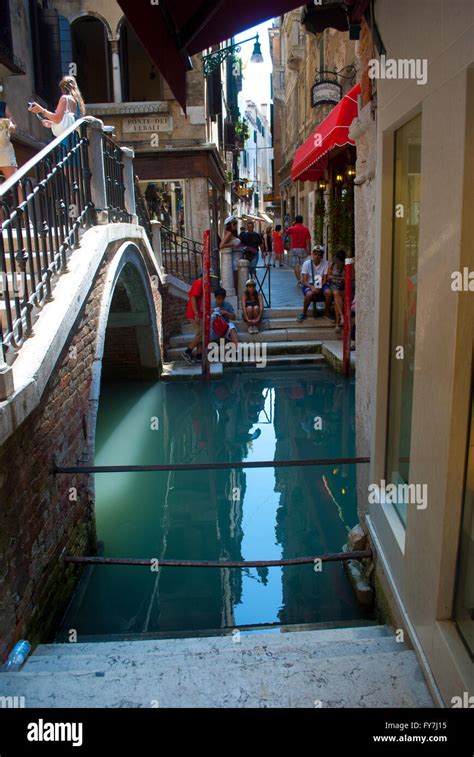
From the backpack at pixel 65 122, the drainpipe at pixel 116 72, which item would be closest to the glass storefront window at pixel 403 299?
the backpack at pixel 65 122

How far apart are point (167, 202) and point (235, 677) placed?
580 inches

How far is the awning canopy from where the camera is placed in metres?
3.58

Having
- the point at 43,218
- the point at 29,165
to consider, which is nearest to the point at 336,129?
the point at 43,218

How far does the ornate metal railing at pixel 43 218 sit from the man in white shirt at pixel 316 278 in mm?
4722

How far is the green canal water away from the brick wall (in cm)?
35

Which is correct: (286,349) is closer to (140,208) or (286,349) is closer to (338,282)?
(338,282)

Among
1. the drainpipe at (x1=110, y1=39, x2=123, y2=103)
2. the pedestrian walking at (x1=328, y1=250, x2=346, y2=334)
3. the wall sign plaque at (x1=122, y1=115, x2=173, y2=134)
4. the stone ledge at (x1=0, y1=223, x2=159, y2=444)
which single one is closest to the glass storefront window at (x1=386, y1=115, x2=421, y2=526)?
the stone ledge at (x1=0, y1=223, x2=159, y2=444)

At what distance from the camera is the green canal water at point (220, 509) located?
4.15 metres

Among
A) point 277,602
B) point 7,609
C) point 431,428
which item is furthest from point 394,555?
point 7,609

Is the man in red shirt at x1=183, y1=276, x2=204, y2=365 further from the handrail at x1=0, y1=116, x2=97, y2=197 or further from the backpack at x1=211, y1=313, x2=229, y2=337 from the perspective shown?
the handrail at x1=0, y1=116, x2=97, y2=197

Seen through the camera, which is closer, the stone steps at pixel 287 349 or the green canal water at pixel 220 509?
the green canal water at pixel 220 509

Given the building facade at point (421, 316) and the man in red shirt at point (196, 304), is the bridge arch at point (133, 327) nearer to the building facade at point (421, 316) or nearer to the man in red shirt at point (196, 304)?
the man in red shirt at point (196, 304)

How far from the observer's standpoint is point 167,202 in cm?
1608

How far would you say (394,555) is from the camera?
10.2 feet
